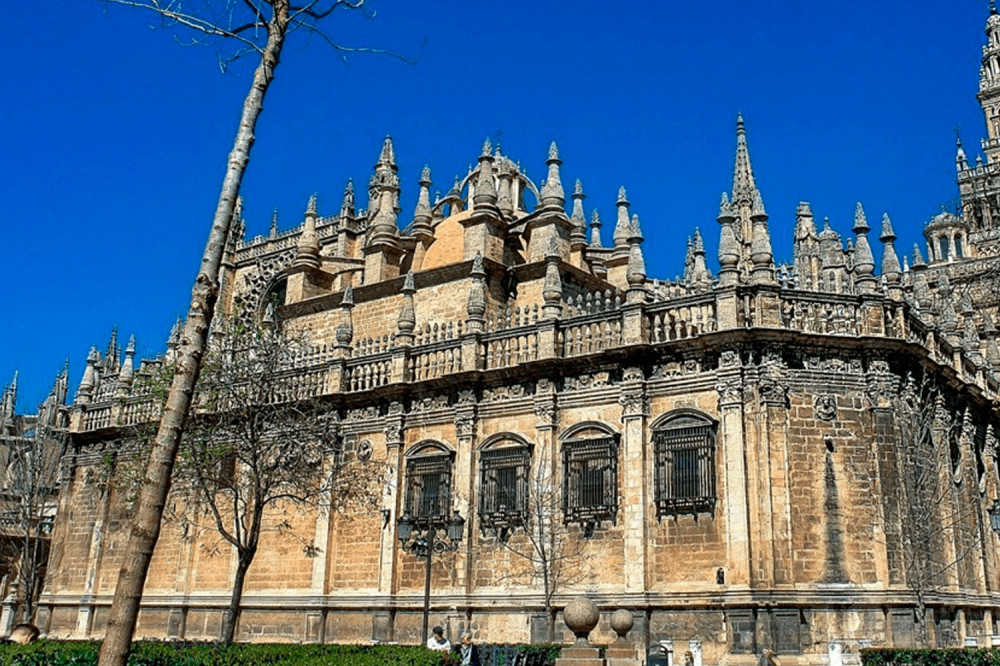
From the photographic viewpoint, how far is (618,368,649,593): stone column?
68.0 ft

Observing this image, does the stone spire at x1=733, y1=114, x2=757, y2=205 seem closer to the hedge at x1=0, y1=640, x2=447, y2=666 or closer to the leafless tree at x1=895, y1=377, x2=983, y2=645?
the leafless tree at x1=895, y1=377, x2=983, y2=645

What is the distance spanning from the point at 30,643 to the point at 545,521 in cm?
1063

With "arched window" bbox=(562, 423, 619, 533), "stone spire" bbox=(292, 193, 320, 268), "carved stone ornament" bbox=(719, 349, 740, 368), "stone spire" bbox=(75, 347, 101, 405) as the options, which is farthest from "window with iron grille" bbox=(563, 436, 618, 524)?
"stone spire" bbox=(75, 347, 101, 405)

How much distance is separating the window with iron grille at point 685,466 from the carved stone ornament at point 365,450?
26.4ft

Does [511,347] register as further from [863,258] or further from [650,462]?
[863,258]

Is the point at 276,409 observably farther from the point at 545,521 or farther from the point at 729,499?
the point at 729,499

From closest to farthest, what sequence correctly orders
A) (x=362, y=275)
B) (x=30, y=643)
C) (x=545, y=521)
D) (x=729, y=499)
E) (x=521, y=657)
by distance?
1. (x=30, y=643)
2. (x=521, y=657)
3. (x=729, y=499)
4. (x=545, y=521)
5. (x=362, y=275)

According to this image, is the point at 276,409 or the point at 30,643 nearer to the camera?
the point at 30,643

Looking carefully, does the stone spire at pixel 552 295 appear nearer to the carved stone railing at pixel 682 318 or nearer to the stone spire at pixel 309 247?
the carved stone railing at pixel 682 318

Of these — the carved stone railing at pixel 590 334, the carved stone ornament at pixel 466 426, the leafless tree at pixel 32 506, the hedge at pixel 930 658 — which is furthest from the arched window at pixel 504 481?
the leafless tree at pixel 32 506

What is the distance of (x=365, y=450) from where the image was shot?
2598cm

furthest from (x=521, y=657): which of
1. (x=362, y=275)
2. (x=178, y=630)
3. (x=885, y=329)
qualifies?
(x=362, y=275)

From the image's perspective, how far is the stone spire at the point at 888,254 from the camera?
2286 cm

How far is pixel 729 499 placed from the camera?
789 inches
